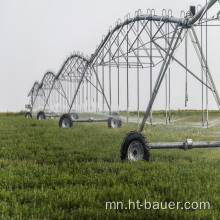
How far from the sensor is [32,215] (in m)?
5.31

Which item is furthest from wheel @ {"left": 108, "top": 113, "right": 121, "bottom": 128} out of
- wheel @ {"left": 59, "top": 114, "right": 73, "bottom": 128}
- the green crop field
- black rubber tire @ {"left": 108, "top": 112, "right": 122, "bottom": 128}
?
the green crop field

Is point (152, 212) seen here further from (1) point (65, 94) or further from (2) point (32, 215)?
(1) point (65, 94)

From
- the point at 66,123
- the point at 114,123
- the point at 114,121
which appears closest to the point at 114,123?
the point at 114,123

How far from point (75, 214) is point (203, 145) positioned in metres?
5.25

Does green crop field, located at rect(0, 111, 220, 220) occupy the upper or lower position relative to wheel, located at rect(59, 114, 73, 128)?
lower

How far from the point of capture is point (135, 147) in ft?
32.8

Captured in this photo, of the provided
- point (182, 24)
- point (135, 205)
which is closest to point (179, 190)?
point (135, 205)

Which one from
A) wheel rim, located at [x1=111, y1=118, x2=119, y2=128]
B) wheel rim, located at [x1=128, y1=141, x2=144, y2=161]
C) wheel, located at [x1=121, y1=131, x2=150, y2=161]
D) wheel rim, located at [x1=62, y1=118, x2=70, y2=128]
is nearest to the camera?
wheel, located at [x1=121, y1=131, x2=150, y2=161]

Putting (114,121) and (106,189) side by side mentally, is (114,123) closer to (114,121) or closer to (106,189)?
(114,121)

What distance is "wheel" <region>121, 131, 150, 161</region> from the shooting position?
31.6ft

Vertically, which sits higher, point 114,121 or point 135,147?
point 114,121

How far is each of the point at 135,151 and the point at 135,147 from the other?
4.4 inches

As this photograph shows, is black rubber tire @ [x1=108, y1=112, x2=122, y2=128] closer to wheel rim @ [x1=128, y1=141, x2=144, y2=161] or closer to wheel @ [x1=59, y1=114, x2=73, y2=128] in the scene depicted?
wheel @ [x1=59, y1=114, x2=73, y2=128]

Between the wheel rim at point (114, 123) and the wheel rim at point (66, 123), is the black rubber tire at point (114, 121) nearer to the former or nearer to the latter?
the wheel rim at point (114, 123)
